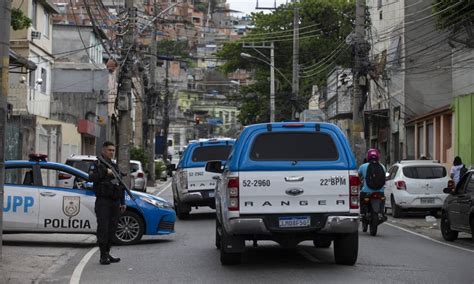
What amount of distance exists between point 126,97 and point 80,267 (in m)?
13.8

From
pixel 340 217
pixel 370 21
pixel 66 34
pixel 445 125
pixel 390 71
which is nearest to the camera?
pixel 340 217

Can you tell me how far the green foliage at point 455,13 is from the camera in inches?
1022

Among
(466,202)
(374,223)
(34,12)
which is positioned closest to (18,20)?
(374,223)

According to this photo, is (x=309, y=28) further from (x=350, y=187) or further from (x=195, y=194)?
(x=350, y=187)

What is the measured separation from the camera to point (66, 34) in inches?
1945

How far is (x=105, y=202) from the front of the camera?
12023mm

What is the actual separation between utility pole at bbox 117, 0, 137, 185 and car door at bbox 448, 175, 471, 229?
38.5 ft

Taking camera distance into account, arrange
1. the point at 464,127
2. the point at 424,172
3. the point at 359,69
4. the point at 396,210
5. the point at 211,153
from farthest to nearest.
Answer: the point at 359,69 < the point at 464,127 < the point at 396,210 < the point at 424,172 < the point at 211,153

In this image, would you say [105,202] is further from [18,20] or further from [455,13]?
[455,13]

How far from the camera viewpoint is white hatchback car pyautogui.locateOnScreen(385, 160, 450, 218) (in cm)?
2214

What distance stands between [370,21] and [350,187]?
36187mm

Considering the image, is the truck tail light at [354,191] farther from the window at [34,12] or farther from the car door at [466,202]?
the window at [34,12]

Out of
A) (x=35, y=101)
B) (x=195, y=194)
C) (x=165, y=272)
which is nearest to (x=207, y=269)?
(x=165, y=272)

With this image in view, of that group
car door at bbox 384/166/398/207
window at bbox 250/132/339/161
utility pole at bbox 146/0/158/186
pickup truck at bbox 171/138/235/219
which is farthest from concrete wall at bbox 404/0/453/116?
window at bbox 250/132/339/161
